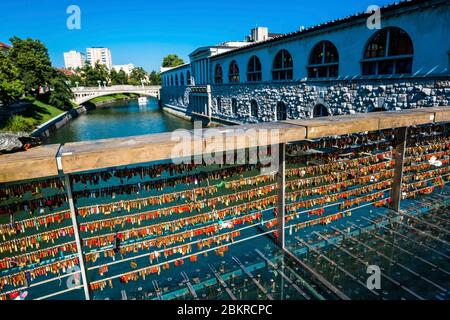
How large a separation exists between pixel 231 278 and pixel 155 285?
3.91 ft

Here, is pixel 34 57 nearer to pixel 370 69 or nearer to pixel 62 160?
pixel 370 69

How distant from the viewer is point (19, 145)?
3164mm

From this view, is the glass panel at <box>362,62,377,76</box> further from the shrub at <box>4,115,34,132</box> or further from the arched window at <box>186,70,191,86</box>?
the arched window at <box>186,70,191,86</box>

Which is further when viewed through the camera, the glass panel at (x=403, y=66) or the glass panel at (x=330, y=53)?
the glass panel at (x=330, y=53)

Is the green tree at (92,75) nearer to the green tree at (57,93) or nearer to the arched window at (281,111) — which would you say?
the green tree at (57,93)

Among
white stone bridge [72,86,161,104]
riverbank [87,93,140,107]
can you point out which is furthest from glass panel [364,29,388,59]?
riverbank [87,93,140,107]

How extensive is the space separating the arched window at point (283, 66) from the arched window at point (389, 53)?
24.0 ft

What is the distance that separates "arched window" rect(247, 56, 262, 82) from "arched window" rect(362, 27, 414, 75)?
12414 mm

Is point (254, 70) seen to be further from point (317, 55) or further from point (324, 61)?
point (324, 61)

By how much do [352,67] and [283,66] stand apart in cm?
774

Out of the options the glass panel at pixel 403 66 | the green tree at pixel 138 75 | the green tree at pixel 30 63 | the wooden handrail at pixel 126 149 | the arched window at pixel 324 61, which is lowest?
the wooden handrail at pixel 126 149

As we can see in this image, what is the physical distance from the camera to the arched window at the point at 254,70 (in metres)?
27.9

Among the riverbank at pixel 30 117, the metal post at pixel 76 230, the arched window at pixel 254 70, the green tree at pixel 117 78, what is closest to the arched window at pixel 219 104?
the arched window at pixel 254 70

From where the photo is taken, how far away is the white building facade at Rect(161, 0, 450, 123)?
13.3 metres
